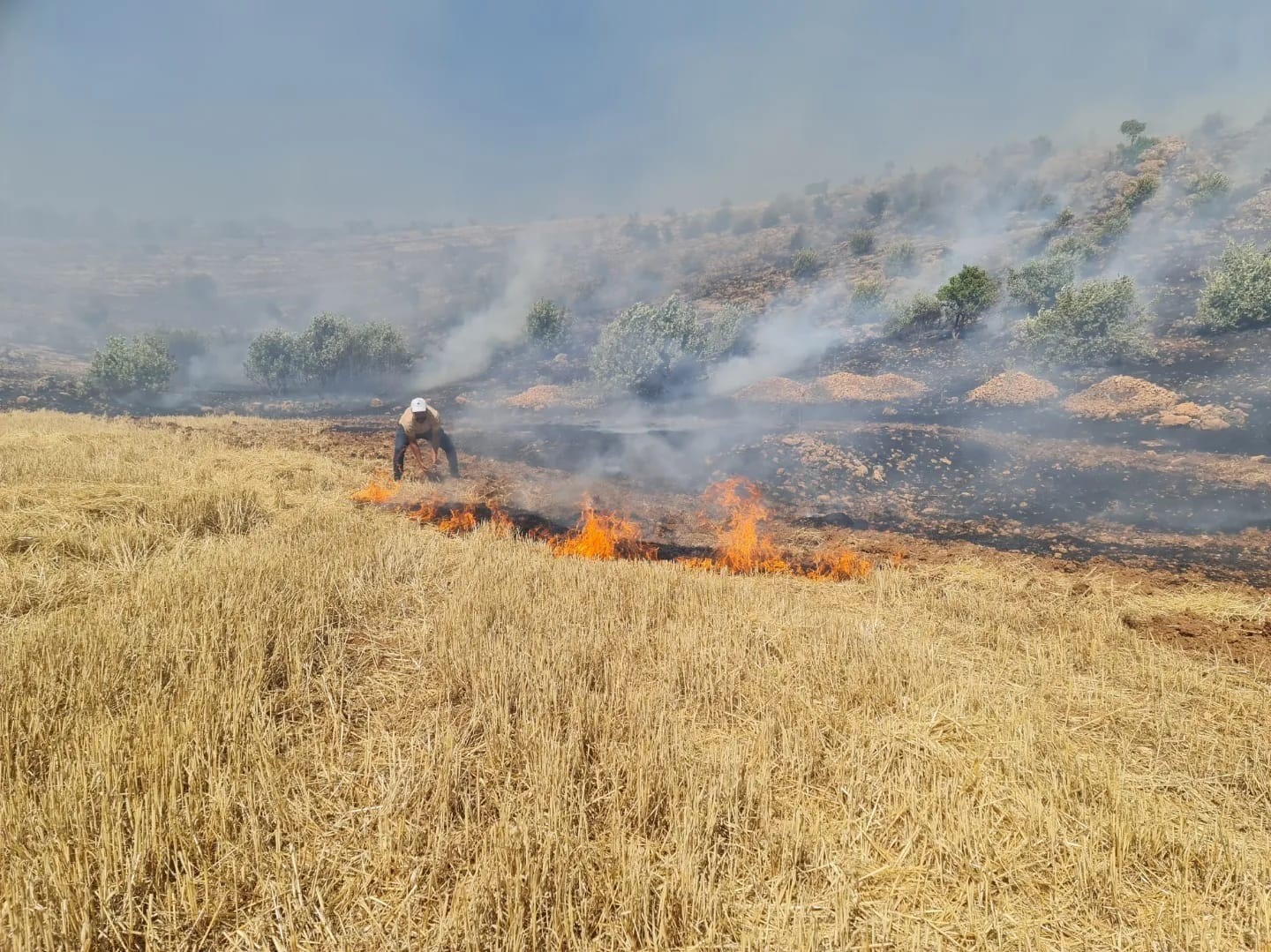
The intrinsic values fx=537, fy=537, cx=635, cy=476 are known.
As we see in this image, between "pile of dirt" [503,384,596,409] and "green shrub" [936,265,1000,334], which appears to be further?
"green shrub" [936,265,1000,334]

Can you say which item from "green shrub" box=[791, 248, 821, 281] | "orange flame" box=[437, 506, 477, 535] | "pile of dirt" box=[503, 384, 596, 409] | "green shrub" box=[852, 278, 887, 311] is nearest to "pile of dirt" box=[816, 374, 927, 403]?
"pile of dirt" box=[503, 384, 596, 409]

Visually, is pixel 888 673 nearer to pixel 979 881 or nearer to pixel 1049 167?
pixel 979 881

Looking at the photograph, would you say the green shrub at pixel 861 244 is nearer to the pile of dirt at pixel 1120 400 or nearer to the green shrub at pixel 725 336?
the green shrub at pixel 725 336

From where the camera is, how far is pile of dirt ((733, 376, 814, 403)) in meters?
22.8

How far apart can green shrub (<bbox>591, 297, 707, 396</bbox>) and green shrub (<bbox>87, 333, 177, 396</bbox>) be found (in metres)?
21.3

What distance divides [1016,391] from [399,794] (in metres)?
22.6

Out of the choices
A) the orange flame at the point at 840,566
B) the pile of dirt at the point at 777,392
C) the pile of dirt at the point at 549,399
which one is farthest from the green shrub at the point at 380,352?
the orange flame at the point at 840,566

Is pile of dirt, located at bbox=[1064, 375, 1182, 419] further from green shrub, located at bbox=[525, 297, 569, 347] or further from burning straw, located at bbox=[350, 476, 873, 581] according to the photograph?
green shrub, located at bbox=[525, 297, 569, 347]

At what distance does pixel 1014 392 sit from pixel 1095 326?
14.9ft

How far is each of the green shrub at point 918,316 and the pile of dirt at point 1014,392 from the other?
959 cm

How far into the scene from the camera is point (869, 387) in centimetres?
2288

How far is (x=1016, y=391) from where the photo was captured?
19.1 meters

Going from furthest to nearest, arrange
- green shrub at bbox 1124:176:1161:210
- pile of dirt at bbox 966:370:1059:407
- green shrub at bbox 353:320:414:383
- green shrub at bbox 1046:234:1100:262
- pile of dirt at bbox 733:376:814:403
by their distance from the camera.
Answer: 1. green shrub at bbox 1124:176:1161:210
2. green shrub at bbox 353:320:414:383
3. green shrub at bbox 1046:234:1100:262
4. pile of dirt at bbox 733:376:814:403
5. pile of dirt at bbox 966:370:1059:407

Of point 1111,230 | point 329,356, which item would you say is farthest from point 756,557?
point 1111,230
